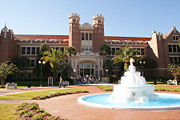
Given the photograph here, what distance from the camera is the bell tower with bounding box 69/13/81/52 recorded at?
40938 millimetres

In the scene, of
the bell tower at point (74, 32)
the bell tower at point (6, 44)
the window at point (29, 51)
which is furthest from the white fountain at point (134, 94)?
the window at point (29, 51)

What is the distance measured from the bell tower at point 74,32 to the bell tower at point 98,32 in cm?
468

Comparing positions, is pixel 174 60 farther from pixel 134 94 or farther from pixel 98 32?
pixel 134 94

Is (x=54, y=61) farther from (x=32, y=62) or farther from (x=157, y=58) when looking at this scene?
Result: (x=157, y=58)

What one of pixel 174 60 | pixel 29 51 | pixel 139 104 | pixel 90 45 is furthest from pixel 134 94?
pixel 174 60

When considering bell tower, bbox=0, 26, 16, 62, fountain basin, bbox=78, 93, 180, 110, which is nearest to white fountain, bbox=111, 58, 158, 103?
fountain basin, bbox=78, 93, 180, 110

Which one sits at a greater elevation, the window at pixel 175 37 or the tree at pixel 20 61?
the window at pixel 175 37

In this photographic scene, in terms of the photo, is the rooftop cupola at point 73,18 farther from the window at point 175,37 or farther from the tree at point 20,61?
the window at point 175,37

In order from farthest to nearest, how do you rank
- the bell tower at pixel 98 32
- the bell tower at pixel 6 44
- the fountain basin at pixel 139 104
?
the bell tower at pixel 98 32
the bell tower at pixel 6 44
the fountain basin at pixel 139 104

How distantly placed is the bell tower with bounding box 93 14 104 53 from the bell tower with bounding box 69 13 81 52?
4.68m

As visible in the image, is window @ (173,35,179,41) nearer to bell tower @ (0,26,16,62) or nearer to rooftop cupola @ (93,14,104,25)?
rooftop cupola @ (93,14,104,25)

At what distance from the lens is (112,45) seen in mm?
44156

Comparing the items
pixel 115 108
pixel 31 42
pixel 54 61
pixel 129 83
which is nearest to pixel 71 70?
pixel 54 61

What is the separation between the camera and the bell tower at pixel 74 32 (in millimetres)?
40938
